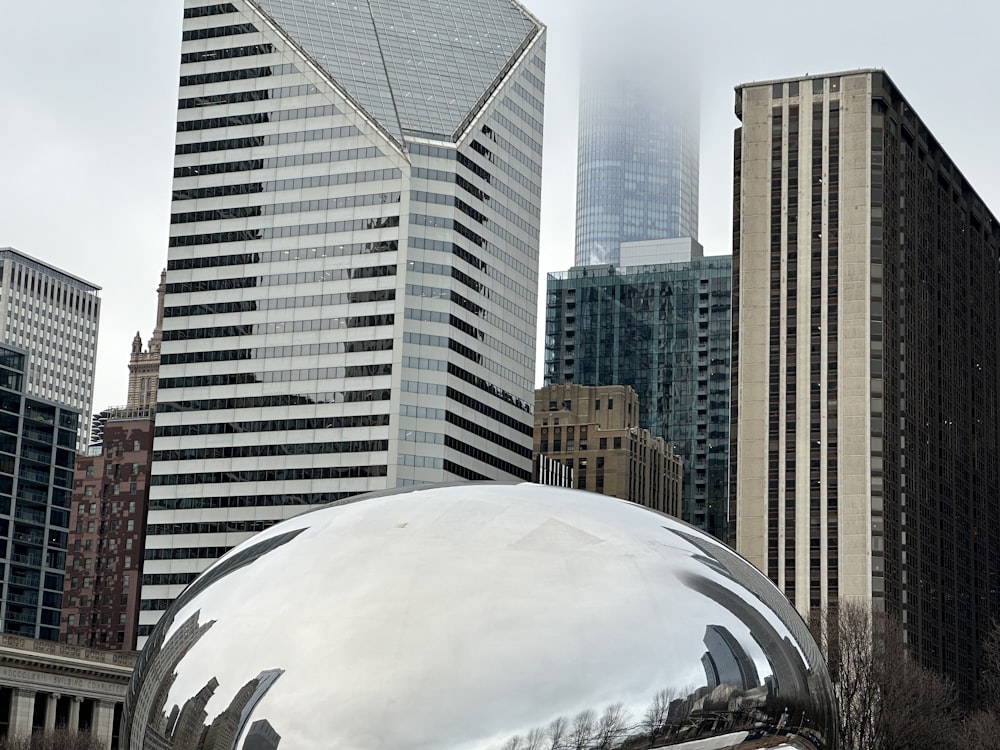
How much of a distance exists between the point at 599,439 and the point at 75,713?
85.6 meters

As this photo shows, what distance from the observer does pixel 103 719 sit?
7688cm

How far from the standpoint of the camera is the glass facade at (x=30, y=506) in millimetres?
128125

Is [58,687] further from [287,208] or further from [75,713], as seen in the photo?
[287,208]

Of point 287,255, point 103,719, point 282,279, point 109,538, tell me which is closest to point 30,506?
point 109,538

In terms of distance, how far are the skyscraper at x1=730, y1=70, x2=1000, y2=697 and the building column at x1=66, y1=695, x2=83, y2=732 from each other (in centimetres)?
5426

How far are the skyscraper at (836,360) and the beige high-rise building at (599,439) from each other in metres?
30.7

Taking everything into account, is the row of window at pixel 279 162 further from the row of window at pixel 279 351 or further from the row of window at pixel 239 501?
the row of window at pixel 239 501

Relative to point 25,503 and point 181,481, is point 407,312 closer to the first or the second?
point 181,481

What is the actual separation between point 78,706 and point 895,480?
6662 centimetres

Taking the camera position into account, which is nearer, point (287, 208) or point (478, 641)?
point (478, 641)

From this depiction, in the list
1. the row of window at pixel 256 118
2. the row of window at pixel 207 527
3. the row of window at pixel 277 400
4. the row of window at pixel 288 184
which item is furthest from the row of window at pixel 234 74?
the row of window at pixel 207 527

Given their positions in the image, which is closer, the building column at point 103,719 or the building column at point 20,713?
the building column at point 20,713

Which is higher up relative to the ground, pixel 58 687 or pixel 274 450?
pixel 274 450

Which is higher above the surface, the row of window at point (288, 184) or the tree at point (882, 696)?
the row of window at point (288, 184)
